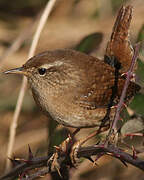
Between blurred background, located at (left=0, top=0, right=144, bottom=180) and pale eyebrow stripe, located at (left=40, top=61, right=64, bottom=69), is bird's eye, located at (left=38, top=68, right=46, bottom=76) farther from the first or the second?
blurred background, located at (left=0, top=0, right=144, bottom=180)

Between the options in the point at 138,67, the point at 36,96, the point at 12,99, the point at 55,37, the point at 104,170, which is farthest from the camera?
the point at 55,37

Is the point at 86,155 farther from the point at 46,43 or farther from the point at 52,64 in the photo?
the point at 46,43

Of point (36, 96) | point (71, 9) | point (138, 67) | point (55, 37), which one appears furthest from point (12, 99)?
point (138, 67)

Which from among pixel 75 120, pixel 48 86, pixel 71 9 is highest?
pixel 71 9

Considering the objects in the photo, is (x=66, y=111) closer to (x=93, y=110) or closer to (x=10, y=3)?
(x=93, y=110)

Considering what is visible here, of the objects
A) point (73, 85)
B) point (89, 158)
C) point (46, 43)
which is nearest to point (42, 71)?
point (73, 85)

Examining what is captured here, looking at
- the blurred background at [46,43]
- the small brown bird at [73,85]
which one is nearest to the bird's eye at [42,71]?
the small brown bird at [73,85]
